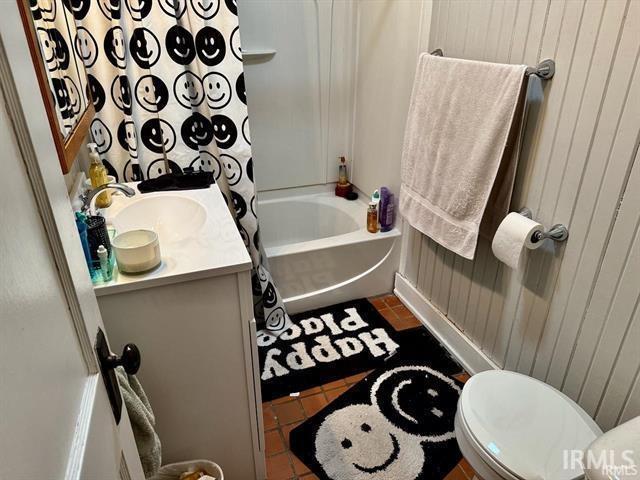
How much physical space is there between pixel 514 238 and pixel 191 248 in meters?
1.01

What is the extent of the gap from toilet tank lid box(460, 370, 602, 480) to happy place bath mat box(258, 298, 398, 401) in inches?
27.7

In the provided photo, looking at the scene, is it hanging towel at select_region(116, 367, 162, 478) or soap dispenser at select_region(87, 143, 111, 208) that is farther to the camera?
soap dispenser at select_region(87, 143, 111, 208)

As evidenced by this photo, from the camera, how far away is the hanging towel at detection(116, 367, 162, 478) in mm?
1033

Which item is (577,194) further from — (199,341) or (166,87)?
(166,87)

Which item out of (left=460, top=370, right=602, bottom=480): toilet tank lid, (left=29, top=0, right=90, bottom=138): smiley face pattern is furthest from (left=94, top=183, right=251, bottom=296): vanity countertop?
(left=460, top=370, right=602, bottom=480): toilet tank lid

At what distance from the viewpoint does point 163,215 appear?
5.43ft

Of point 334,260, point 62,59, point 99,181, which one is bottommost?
point 334,260

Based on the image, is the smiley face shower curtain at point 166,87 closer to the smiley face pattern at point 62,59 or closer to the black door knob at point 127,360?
the smiley face pattern at point 62,59

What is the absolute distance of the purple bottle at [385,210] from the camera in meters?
2.34

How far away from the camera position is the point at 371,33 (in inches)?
93.1

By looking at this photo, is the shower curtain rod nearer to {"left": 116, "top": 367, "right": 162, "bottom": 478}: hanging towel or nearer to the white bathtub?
the white bathtub

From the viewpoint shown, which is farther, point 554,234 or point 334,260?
point 334,260

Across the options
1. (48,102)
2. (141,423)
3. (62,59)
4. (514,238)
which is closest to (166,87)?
(62,59)

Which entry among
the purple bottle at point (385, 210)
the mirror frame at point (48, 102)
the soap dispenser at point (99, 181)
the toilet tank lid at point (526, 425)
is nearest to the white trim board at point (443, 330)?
the purple bottle at point (385, 210)
